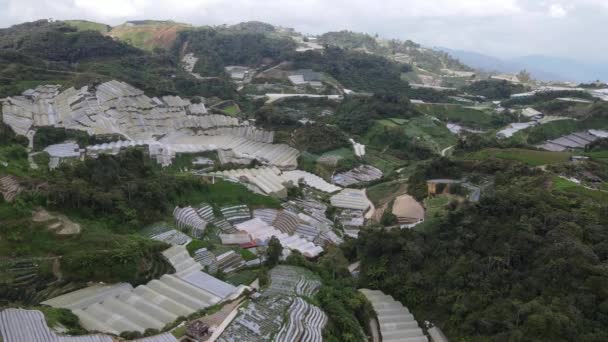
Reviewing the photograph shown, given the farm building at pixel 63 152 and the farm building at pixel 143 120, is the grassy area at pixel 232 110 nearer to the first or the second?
the farm building at pixel 143 120

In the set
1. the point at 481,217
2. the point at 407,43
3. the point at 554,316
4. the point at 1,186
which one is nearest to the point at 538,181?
the point at 481,217

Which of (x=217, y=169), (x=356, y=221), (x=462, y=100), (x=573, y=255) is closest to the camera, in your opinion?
(x=573, y=255)

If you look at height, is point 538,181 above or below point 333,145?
above

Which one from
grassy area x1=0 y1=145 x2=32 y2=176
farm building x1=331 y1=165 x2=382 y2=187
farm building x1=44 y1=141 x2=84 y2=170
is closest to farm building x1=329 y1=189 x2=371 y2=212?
farm building x1=331 y1=165 x2=382 y2=187

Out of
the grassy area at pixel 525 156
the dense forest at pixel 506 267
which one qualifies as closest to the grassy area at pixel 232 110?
the grassy area at pixel 525 156

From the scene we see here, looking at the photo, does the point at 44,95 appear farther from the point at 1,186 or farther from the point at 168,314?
the point at 168,314

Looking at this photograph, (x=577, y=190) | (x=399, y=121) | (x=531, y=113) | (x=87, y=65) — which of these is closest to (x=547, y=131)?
(x=531, y=113)
